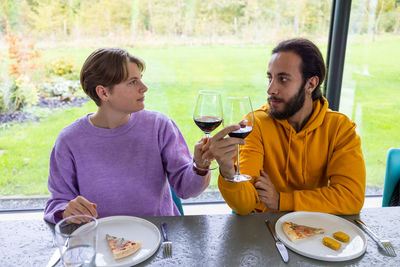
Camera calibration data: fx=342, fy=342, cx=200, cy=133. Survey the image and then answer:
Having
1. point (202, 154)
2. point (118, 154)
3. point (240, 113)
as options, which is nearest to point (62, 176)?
point (118, 154)

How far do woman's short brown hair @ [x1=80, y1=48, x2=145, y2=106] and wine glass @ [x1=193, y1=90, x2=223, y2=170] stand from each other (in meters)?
0.50

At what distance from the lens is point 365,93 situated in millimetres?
2924

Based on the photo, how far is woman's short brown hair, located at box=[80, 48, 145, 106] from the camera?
4.88ft

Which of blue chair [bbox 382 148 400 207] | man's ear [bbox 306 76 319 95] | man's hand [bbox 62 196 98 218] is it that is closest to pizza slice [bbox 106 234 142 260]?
man's hand [bbox 62 196 98 218]

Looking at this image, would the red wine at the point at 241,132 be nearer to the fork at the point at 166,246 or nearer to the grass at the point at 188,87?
the fork at the point at 166,246

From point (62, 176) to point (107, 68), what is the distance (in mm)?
502

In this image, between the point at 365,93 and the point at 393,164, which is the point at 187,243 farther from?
the point at 365,93

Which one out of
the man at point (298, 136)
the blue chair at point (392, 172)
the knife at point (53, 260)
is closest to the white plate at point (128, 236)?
the knife at point (53, 260)

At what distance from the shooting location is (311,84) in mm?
1727

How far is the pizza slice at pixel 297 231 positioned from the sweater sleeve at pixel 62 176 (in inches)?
34.0

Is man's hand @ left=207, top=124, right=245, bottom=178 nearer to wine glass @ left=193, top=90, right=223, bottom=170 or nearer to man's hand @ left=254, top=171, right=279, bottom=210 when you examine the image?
wine glass @ left=193, top=90, right=223, bottom=170

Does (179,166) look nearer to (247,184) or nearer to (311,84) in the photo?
(247,184)

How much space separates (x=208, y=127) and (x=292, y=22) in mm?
1866

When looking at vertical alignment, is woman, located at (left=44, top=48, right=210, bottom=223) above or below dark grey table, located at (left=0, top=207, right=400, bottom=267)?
above
